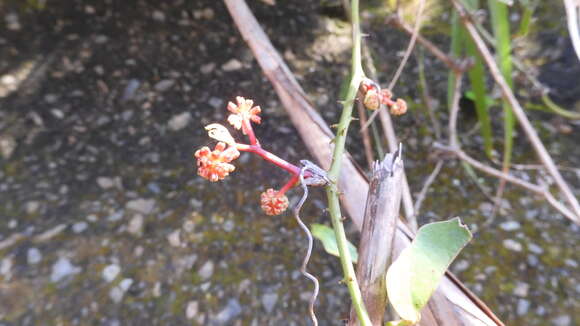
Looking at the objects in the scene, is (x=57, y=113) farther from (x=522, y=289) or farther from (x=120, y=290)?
(x=522, y=289)

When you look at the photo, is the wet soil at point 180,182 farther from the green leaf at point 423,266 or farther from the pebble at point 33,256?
the green leaf at point 423,266

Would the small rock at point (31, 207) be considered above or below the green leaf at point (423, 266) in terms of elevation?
below

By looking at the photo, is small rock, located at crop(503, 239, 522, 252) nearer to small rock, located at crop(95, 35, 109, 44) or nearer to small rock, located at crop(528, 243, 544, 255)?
small rock, located at crop(528, 243, 544, 255)

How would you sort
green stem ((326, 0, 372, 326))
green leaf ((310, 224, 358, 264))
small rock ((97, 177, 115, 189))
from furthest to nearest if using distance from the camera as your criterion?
small rock ((97, 177, 115, 189)) → green leaf ((310, 224, 358, 264)) → green stem ((326, 0, 372, 326))

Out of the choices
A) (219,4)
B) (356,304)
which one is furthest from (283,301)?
(219,4)

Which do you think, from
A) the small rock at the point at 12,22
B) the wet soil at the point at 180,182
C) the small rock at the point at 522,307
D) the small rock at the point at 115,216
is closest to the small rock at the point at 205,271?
the wet soil at the point at 180,182

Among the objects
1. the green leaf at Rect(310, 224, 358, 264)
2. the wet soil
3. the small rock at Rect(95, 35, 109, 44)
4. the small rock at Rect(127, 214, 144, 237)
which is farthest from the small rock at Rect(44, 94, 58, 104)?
the green leaf at Rect(310, 224, 358, 264)
